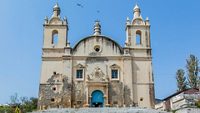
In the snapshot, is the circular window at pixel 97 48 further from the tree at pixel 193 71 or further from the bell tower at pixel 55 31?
the tree at pixel 193 71

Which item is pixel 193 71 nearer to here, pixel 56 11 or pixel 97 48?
pixel 97 48

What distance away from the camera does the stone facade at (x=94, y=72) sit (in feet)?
104

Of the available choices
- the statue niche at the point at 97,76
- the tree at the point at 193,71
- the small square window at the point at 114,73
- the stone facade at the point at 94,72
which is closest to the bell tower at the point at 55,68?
the stone facade at the point at 94,72

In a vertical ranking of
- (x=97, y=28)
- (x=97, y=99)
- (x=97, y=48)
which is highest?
(x=97, y=28)

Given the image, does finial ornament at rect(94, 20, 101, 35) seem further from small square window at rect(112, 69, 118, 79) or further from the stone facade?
small square window at rect(112, 69, 118, 79)

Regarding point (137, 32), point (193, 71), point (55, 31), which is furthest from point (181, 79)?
point (55, 31)

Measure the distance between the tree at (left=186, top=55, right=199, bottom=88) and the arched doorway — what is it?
15.6 m

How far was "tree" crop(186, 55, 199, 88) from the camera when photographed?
42.7 meters

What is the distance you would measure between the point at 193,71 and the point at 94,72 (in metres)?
16.4

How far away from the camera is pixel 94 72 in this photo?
32.6 metres

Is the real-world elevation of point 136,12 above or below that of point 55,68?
above

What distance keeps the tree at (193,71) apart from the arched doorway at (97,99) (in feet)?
51.1

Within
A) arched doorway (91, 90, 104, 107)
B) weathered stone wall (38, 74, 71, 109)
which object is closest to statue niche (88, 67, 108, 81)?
arched doorway (91, 90, 104, 107)

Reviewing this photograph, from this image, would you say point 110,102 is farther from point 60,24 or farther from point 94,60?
point 60,24
